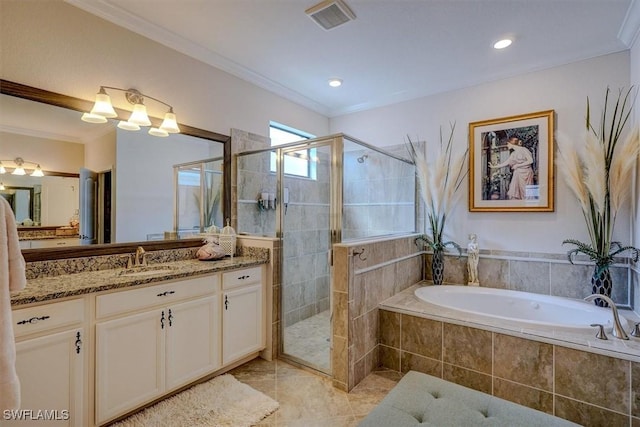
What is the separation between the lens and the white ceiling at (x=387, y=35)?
2045 millimetres

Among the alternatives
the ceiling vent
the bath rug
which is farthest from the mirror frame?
the ceiling vent

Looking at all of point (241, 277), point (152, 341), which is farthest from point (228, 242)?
point (152, 341)

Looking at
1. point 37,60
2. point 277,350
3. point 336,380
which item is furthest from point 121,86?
point 336,380

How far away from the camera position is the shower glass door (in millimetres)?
2541

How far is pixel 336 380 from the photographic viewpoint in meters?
2.18

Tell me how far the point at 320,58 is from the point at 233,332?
8.15 feet

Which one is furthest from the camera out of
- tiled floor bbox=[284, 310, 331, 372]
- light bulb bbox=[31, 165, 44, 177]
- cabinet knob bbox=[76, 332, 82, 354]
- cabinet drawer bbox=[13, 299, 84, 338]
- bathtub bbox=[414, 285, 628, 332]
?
tiled floor bbox=[284, 310, 331, 372]

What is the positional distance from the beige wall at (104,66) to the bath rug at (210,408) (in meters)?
2.11

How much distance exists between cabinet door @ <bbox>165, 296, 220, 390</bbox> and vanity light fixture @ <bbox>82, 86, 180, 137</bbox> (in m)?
1.36

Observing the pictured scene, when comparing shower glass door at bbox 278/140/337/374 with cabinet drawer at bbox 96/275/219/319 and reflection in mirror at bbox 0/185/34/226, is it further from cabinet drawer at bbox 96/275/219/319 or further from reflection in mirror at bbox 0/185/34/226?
reflection in mirror at bbox 0/185/34/226

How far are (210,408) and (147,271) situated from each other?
100cm

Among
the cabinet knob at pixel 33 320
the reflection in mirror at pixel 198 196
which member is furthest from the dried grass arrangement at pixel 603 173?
the cabinet knob at pixel 33 320

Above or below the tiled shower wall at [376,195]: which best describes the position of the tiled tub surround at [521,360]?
below

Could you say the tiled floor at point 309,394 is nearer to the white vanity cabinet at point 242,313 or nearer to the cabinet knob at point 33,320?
the white vanity cabinet at point 242,313
